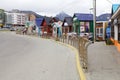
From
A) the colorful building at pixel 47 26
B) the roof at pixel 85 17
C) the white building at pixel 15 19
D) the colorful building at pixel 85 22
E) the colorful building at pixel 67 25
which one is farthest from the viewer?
the white building at pixel 15 19

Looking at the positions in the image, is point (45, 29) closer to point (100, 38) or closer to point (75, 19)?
point (75, 19)

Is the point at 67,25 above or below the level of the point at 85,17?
below

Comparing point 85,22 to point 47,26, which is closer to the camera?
point 85,22

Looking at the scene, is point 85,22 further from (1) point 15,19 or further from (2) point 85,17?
(1) point 15,19

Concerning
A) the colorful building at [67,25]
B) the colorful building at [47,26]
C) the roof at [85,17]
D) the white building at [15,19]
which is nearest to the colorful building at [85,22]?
the roof at [85,17]

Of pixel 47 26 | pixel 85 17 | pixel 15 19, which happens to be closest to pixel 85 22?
pixel 85 17

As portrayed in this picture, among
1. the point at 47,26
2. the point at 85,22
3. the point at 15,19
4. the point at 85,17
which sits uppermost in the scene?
the point at 15,19

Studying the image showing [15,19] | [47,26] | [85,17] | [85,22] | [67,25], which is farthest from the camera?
[15,19]

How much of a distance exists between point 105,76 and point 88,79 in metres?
0.89

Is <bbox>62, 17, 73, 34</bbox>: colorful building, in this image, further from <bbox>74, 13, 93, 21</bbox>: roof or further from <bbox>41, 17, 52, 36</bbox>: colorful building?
<bbox>41, 17, 52, 36</bbox>: colorful building

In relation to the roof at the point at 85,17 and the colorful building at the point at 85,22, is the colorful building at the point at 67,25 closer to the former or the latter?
the roof at the point at 85,17

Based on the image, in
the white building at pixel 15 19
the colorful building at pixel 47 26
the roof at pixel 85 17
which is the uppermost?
the white building at pixel 15 19

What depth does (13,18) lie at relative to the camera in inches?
7643

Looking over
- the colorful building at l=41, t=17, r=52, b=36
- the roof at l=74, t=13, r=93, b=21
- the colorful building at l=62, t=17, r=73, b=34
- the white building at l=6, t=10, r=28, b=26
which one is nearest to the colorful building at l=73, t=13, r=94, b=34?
the roof at l=74, t=13, r=93, b=21
